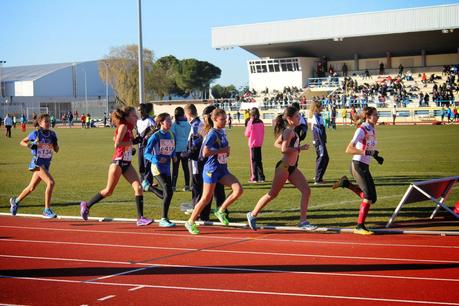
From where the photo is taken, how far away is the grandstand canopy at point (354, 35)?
74.1m

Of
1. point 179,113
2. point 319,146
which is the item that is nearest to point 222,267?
point 179,113

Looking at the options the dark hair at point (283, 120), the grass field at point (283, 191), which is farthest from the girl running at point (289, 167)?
the grass field at point (283, 191)

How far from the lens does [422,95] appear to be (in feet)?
204

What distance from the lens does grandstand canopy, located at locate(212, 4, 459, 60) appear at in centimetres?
7412

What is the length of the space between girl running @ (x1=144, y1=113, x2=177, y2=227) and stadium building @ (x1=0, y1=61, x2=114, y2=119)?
9416 cm

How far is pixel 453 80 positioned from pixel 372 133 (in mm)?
59818

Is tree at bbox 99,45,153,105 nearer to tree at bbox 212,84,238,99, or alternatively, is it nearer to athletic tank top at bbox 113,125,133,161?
tree at bbox 212,84,238,99

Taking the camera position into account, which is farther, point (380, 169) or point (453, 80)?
point (453, 80)

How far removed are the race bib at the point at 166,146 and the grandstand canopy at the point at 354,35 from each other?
6636 centimetres

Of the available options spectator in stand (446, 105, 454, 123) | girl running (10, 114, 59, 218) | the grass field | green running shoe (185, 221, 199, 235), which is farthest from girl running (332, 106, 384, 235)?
spectator in stand (446, 105, 454, 123)

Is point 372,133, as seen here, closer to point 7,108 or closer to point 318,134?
point 318,134

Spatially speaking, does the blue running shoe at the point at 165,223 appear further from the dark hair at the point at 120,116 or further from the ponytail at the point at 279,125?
the ponytail at the point at 279,125

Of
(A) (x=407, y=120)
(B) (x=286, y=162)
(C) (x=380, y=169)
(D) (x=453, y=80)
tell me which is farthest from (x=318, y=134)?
(D) (x=453, y=80)

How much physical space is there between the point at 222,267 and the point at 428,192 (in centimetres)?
460
